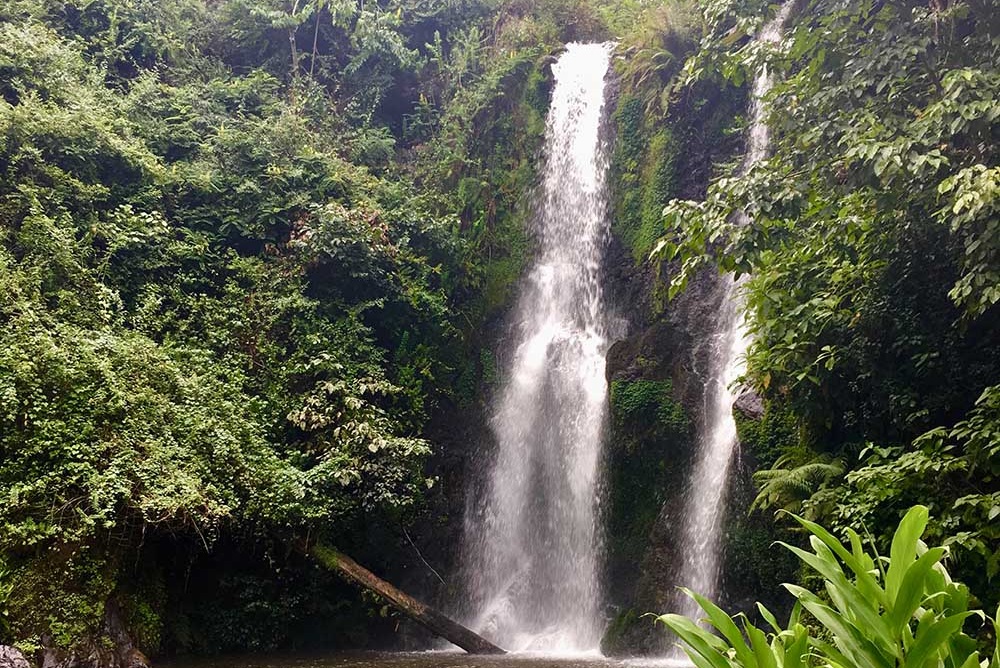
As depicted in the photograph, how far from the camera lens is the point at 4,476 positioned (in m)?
6.74

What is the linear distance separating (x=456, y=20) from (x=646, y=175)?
24.6 ft

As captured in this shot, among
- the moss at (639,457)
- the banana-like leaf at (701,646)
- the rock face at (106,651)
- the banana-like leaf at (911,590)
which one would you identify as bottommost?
the rock face at (106,651)

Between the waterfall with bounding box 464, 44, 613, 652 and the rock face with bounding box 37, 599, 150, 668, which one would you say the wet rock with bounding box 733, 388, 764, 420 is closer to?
the waterfall with bounding box 464, 44, 613, 652

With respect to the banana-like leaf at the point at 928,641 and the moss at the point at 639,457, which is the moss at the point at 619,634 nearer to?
the moss at the point at 639,457

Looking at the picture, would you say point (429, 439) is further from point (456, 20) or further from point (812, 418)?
point (456, 20)

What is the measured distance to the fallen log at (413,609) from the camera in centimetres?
878

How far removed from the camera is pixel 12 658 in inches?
227

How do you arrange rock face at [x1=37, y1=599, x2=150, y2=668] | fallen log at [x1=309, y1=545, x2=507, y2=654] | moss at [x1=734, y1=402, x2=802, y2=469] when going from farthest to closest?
fallen log at [x1=309, y1=545, x2=507, y2=654], moss at [x1=734, y1=402, x2=802, y2=469], rock face at [x1=37, y1=599, x2=150, y2=668]

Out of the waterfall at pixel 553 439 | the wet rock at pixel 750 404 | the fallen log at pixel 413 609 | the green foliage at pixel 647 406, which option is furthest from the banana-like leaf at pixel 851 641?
the green foliage at pixel 647 406

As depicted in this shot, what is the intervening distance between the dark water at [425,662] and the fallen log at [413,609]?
0.20 metres

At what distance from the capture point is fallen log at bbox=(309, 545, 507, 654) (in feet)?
28.8

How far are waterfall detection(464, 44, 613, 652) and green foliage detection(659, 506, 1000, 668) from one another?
8802 millimetres

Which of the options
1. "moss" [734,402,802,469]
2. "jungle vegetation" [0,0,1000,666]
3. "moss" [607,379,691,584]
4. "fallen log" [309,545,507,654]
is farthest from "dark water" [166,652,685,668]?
"moss" [734,402,802,469]

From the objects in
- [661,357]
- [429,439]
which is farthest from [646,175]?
[429,439]
